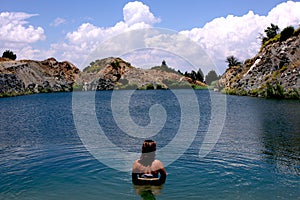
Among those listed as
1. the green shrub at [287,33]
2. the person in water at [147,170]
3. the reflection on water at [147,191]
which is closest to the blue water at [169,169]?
the reflection on water at [147,191]

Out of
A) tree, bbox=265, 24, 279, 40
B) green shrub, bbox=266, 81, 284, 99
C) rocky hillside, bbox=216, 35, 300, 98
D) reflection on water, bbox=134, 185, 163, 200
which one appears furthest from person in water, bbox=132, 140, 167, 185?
tree, bbox=265, 24, 279, 40

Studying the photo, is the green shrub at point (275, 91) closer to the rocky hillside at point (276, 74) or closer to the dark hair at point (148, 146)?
the rocky hillside at point (276, 74)

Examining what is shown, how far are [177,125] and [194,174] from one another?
2645 cm

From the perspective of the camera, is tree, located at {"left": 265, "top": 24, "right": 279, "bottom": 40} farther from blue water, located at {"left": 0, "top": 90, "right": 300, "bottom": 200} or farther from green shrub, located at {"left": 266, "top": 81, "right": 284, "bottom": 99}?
blue water, located at {"left": 0, "top": 90, "right": 300, "bottom": 200}

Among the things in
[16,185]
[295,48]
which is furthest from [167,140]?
[295,48]

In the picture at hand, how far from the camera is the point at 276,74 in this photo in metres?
112

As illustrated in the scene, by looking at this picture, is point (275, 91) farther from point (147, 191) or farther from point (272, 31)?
point (147, 191)

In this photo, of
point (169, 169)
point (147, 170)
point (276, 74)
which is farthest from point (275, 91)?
point (147, 170)

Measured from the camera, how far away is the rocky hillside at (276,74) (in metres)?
100

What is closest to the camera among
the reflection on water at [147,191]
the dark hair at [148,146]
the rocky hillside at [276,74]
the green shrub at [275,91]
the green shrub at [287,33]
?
the dark hair at [148,146]

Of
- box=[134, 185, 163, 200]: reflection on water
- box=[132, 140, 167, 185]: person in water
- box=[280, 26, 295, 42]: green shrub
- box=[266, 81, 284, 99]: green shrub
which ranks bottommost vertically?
box=[134, 185, 163, 200]: reflection on water

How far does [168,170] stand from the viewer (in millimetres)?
24109

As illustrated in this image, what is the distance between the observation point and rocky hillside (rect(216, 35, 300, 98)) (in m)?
100

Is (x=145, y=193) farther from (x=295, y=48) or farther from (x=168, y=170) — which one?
(x=295, y=48)
